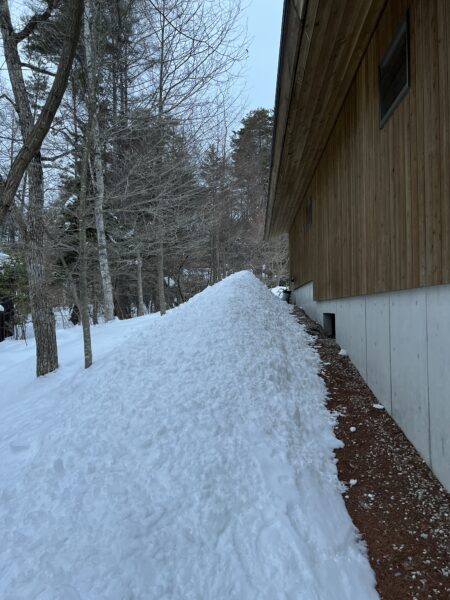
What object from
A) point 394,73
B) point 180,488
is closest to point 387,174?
point 394,73

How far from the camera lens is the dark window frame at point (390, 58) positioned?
284cm

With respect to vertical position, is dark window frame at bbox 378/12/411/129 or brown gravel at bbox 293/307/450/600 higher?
dark window frame at bbox 378/12/411/129

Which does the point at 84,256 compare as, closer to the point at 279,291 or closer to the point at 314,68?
the point at 314,68

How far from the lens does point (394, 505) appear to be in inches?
95.7

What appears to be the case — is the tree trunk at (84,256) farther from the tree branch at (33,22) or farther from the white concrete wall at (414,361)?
the white concrete wall at (414,361)

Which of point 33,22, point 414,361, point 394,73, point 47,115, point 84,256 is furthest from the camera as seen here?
point 84,256

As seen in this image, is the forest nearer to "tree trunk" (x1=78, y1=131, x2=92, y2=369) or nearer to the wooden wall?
"tree trunk" (x1=78, y1=131, x2=92, y2=369)

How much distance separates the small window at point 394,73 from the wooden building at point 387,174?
0.05ft

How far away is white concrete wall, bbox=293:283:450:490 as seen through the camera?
240cm

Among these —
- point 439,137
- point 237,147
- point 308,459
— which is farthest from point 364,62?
point 237,147

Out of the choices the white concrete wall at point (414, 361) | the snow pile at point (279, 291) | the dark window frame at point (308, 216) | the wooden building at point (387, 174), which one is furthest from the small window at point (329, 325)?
the snow pile at point (279, 291)

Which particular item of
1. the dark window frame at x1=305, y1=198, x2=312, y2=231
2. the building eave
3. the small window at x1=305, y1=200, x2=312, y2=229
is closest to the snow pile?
the dark window frame at x1=305, y1=198, x2=312, y2=231

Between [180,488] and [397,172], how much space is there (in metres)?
2.91

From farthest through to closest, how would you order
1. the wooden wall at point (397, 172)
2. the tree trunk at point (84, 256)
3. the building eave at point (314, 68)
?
the tree trunk at point (84, 256), the building eave at point (314, 68), the wooden wall at point (397, 172)
